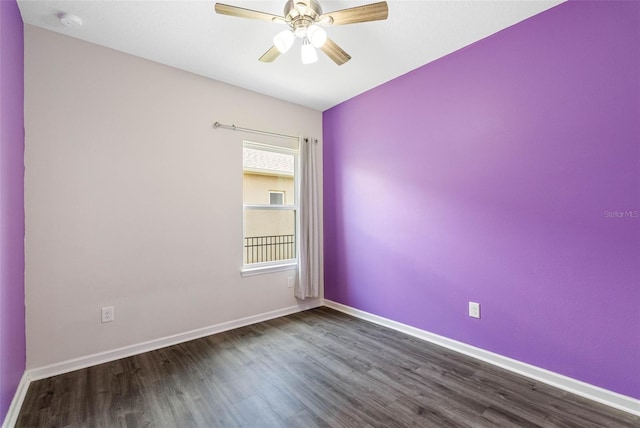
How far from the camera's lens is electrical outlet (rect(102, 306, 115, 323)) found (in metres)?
2.42

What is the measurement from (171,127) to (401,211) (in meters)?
2.45

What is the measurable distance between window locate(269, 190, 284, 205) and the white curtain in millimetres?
276

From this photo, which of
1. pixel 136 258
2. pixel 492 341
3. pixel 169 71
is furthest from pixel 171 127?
pixel 492 341

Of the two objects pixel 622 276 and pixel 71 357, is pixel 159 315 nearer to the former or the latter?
pixel 71 357

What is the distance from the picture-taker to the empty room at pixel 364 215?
1801 mm

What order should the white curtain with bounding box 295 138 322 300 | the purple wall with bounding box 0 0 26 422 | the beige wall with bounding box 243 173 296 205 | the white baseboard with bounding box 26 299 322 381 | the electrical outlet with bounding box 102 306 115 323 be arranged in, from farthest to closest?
the white curtain with bounding box 295 138 322 300 → the beige wall with bounding box 243 173 296 205 → the electrical outlet with bounding box 102 306 115 323 → the white baseboard with bounding box 26 299 322 381 → the purple wall with bounding box 0 0 26 422

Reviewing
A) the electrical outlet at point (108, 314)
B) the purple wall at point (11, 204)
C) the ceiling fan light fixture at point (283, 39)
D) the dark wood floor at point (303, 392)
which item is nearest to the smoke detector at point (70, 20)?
the purple wall at point (11, 204)

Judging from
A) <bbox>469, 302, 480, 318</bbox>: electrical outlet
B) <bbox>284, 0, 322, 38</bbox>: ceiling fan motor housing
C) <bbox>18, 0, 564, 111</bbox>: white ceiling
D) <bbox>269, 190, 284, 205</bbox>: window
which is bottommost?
<bbox>469, 302, 480, 318</bbox>: electrical outlet

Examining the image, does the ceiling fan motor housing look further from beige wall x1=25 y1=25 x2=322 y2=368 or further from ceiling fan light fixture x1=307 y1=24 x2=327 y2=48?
beige wall x1=25 y1=25 x2=322 y2=368

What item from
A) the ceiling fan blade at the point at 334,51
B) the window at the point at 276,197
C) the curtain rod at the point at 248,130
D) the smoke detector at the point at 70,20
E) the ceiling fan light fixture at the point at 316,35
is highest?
the smoke detector at the point at 70,20

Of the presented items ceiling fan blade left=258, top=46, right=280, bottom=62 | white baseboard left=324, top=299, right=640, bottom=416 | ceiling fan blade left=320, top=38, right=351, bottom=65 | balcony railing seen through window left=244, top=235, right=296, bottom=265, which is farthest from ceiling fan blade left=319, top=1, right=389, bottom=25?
white baseboard left=324, top=299, right=640, bottom=416

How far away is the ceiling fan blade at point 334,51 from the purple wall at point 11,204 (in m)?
1.85

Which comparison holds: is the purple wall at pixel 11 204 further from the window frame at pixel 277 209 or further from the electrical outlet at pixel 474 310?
the electrical outlet at pixel 474 310

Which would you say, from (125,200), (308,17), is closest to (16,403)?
(125,200)
